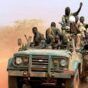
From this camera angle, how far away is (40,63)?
1226 centimetres

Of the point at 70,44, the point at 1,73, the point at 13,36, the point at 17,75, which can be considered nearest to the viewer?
the point at 17,75

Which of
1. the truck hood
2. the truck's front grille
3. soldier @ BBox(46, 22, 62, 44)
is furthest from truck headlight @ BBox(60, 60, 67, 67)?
soldier @ BBox(46, 22, 62, 44)

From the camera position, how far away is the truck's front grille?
12.2 m

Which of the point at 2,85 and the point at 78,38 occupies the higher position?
the point at 78,38

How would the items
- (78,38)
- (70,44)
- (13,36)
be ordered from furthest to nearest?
(13,36), (78,38), (70,44)

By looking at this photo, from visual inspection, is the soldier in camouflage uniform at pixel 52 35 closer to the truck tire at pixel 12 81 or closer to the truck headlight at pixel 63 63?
the truck headlight at pixel 63 63

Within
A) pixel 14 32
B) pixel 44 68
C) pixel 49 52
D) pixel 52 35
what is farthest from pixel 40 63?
pixel 14 32

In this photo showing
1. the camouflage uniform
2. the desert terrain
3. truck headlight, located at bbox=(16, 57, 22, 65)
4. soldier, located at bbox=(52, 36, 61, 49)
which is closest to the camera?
truck headlight, located at bbox=(16, 57, 22, 65)

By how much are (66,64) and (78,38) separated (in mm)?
3751

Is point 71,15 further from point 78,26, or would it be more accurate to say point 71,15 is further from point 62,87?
point 62,87

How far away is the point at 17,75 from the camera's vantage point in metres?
12.2

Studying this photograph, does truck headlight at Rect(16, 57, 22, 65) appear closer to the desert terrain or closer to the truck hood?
the truck hood

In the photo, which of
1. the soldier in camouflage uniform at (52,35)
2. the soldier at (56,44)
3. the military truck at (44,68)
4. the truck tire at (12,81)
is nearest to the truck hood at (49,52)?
the military truck at (44,68)

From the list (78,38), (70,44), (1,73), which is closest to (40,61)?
(70,44)
